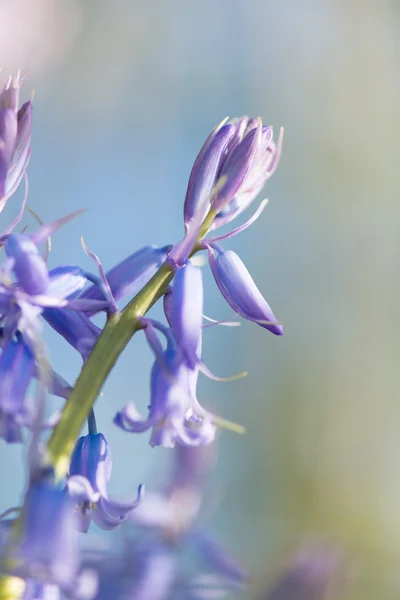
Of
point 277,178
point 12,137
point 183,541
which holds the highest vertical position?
point 277,178

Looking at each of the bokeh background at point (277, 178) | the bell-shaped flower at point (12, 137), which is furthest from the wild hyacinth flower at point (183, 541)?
the bokeh background at point (277, 178)

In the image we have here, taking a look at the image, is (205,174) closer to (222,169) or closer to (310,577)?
(222,169)

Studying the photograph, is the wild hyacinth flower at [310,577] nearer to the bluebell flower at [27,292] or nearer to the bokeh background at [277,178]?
the bluebell flower at [27,292]

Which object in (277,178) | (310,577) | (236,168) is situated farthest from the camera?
(277,178)

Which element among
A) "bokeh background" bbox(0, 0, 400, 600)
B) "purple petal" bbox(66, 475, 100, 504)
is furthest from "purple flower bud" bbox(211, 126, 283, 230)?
"bokeh background" bbox(0, 0, 400, 600)

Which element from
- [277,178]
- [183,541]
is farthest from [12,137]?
[277,178]

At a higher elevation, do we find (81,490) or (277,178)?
(277,178)

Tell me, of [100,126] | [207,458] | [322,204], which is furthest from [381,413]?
[207,458]
